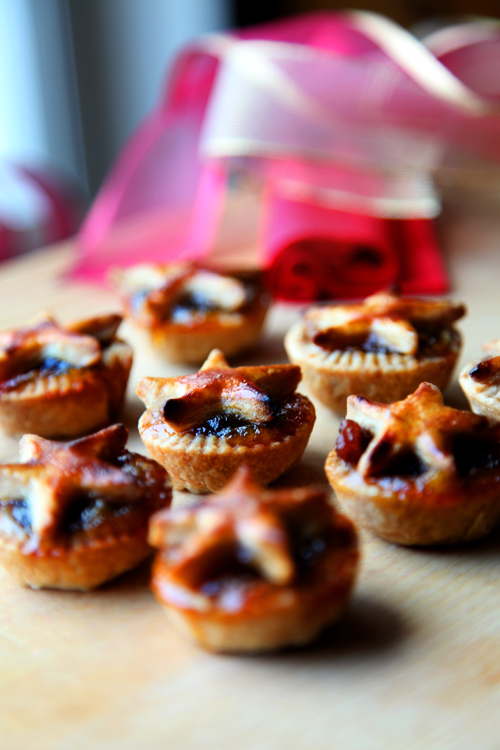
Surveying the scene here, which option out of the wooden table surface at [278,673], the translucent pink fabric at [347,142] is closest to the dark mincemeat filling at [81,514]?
the wooden table surface at [278,673]

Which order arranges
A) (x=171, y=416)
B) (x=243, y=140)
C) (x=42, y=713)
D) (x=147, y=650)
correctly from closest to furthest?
(x=42, y=713)
(x=147, y=650)
(x=171, y=416)
(x=243, y=140)

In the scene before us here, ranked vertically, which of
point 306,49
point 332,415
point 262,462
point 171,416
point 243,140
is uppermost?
point 306,49

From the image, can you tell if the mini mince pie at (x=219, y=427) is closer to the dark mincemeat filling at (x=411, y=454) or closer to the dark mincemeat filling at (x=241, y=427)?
the dark mincemeat filling at (x=241, y=427)

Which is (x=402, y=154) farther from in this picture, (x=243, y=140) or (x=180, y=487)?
(x=180, y=487)

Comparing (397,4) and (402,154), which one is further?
(397,4)

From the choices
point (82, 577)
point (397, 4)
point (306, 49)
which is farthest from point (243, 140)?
point (397, 4)

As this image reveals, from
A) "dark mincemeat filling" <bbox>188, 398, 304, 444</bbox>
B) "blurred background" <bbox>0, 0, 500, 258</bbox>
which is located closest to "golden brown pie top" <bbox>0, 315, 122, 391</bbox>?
"dark mincemeat filling" <bbox>188, 398, 304, 444</bbox>
